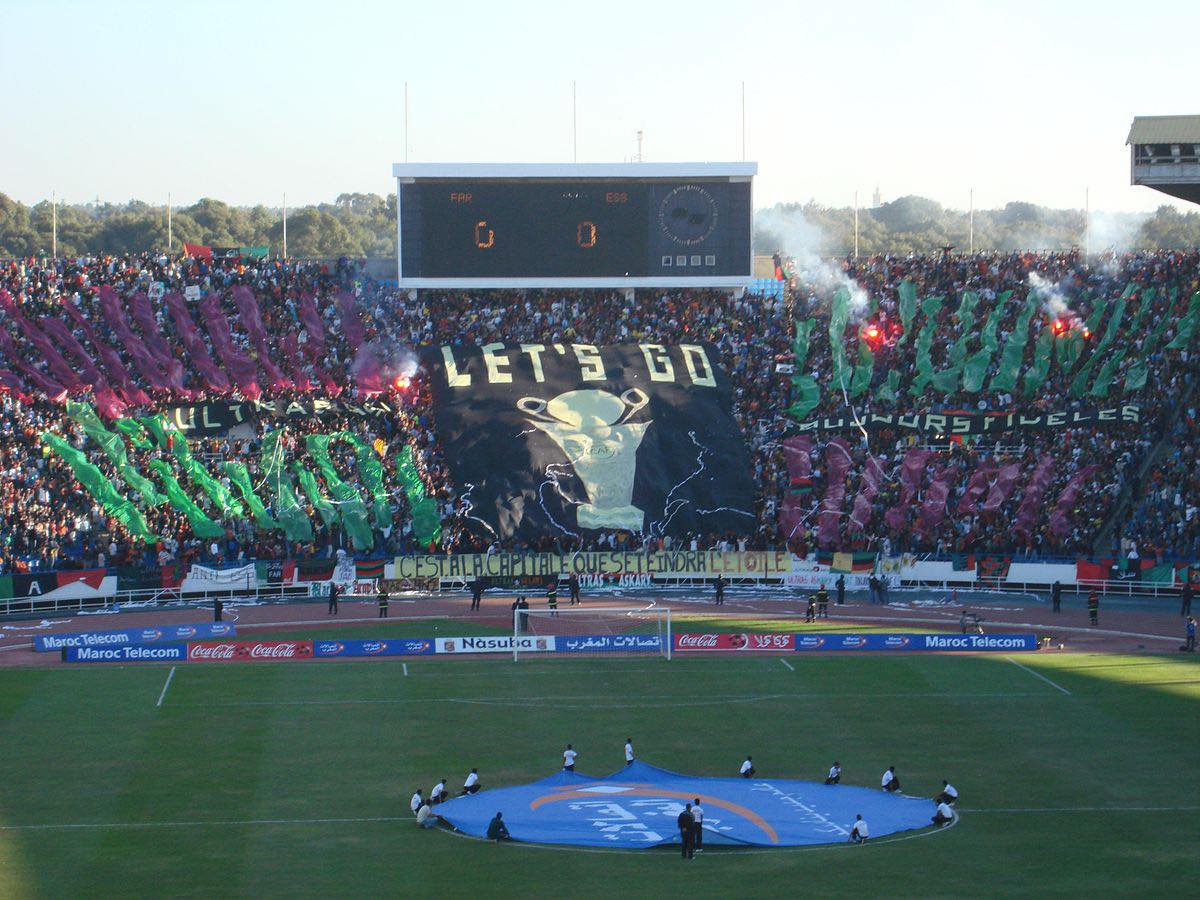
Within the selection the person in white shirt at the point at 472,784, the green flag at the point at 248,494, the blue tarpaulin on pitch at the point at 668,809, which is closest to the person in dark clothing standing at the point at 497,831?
the blue tarpaulin on pitch at the point at 668,809

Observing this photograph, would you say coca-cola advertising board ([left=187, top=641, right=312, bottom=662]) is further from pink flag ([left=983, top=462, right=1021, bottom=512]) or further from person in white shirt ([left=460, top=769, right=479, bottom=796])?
pink flag ([left=983, top=462, right=1021, bottom=512])

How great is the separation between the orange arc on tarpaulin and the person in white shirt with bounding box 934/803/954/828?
11.7 feet

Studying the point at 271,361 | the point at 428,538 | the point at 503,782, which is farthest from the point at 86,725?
the point at 271,361

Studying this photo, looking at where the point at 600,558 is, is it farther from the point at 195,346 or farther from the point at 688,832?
the point at 688,832

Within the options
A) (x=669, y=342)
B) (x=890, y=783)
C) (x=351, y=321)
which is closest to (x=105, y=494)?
(x=351, y=321)

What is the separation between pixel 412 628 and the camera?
60.2 m

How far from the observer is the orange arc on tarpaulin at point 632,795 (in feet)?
112

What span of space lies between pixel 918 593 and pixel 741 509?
31.2 ft

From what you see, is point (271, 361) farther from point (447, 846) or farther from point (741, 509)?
point (447, 846)

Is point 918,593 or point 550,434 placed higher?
point 550,434

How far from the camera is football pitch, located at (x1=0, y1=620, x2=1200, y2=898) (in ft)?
98.0

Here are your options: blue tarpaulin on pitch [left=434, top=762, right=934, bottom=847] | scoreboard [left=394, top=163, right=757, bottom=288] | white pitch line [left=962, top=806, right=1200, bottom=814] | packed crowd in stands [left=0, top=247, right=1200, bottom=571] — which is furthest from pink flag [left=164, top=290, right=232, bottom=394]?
white pitch line [left=962, top=806, right=1200, bottom=814]

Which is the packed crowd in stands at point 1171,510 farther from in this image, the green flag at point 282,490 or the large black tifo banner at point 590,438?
the green flag at point 282,490

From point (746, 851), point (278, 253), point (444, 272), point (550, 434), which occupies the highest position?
point (278, 253)
